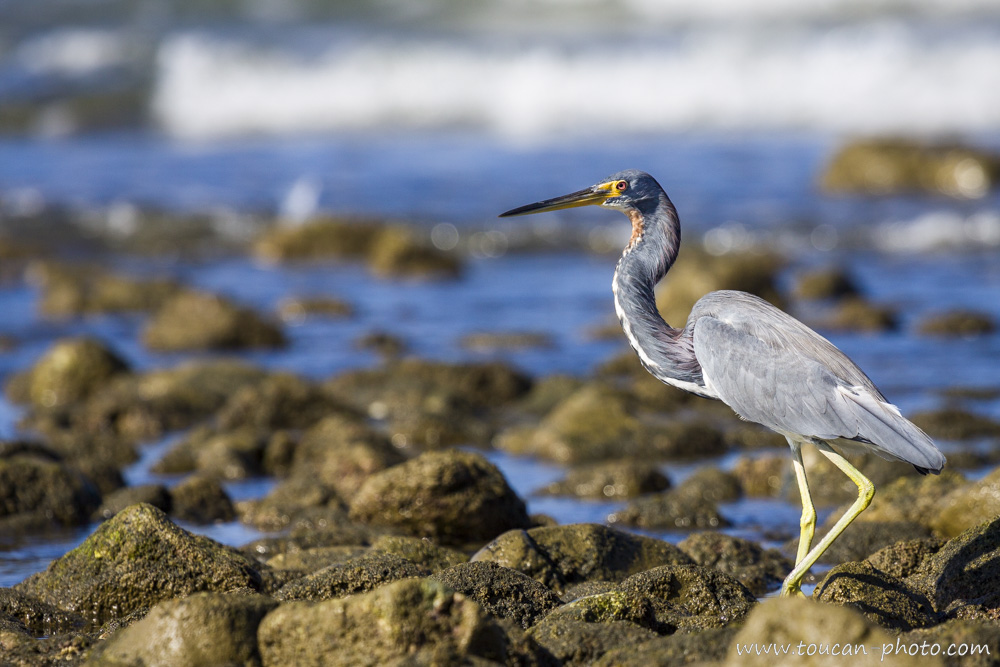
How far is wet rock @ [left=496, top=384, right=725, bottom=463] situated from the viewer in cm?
832

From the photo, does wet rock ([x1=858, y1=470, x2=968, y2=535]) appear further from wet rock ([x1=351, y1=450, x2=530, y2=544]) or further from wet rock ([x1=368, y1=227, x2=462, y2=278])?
wet rock ([x1=368, y1=227, x2=462, y2=278])

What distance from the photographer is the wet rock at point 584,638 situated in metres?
4.15

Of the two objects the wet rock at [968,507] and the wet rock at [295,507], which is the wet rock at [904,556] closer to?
the wet rock at [968,507]

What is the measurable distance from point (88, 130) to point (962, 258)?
21.6 meters

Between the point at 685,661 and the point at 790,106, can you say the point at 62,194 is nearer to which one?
the point at 790,106

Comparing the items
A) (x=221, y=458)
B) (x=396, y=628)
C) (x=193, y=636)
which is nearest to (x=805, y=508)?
(x=396, y=628)

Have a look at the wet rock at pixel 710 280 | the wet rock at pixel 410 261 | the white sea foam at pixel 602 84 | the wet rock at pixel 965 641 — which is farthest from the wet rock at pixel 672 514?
the white sea foam at pixel 602 84

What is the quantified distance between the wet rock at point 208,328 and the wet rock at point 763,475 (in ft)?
19.2

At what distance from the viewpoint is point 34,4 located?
3922 centimetres

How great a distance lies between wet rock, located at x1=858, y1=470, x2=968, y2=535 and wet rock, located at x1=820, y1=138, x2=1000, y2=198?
14.1 metres

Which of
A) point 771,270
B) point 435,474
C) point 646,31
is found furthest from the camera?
point 646,31

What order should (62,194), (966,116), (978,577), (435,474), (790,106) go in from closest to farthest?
(978,577)
(435,474)
(62,194)
(966,116)
(790,106)

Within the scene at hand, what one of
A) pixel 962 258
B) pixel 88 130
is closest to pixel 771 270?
pixel 962 258

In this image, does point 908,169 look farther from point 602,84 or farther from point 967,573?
point 967,573
